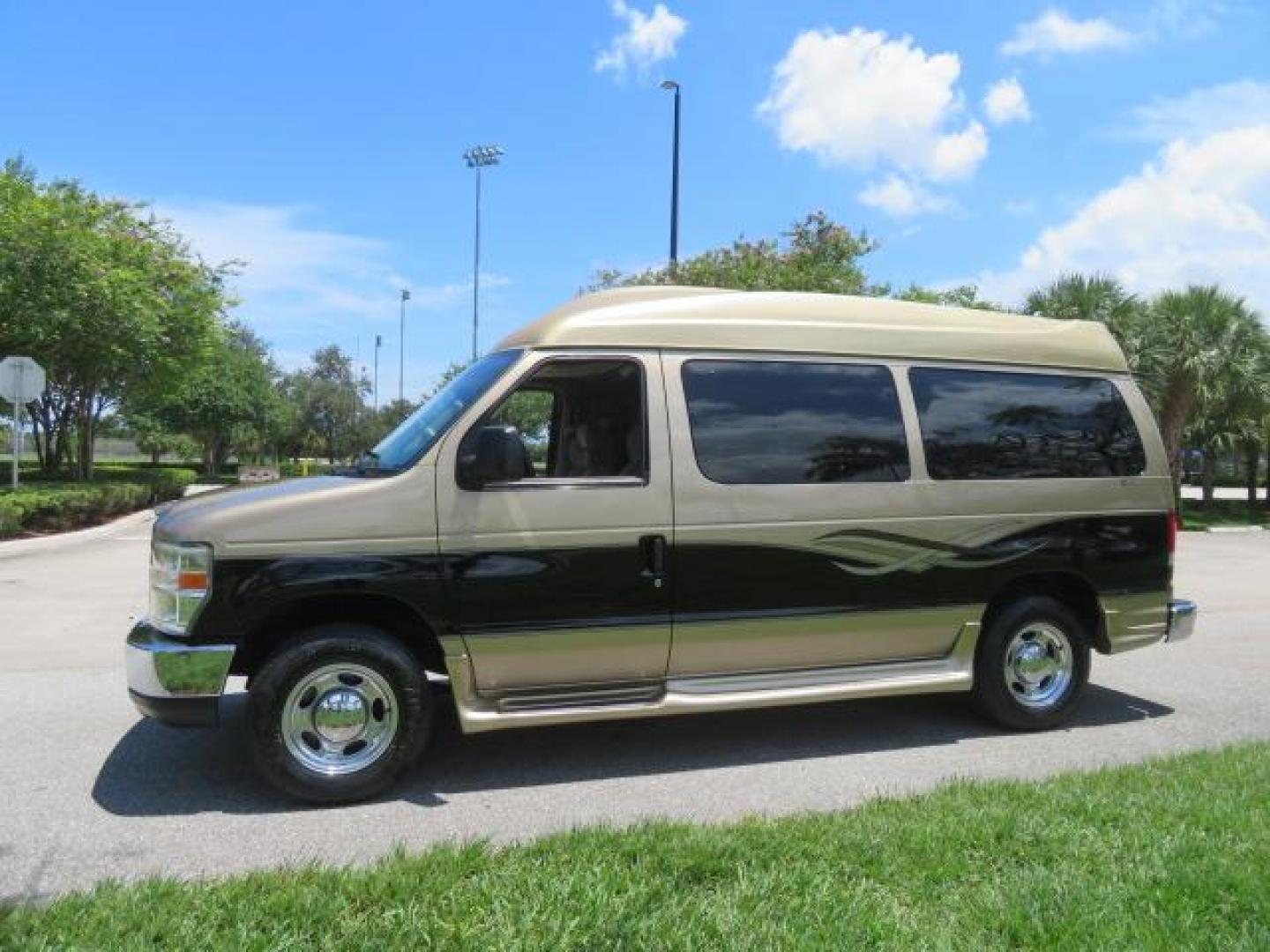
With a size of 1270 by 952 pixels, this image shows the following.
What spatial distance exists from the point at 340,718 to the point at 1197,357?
26298 millimetres

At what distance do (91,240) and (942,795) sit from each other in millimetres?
21693

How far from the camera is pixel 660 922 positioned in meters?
3.28

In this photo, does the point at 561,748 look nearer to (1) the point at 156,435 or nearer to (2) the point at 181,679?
(2) the point at 181,679

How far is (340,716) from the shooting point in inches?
190

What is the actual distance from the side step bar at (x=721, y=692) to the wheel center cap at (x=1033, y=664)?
0.37 m

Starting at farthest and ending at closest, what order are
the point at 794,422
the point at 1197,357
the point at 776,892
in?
1. the point at 1197,357
2. the point at 794,422
3. the point at 776,892

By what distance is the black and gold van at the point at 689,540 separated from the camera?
4.77 meters

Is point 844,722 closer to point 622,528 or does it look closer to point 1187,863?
point 622,528

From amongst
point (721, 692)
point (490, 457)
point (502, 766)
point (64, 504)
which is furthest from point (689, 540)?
point (64, 504)

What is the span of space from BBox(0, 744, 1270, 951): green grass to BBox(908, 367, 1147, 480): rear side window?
2.24 meters

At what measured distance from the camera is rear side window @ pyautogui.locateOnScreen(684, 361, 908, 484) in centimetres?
541

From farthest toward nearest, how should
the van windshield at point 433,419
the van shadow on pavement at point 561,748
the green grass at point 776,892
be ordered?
1. the van windshield at point 433,419
2. the van shadow on pavement at point 561,748
3. the green grass at point 776,892

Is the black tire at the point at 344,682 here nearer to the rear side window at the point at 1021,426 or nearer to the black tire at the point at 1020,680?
the rear side window at the point at 1021,426

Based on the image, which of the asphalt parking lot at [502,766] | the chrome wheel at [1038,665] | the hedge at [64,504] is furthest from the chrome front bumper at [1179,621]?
the hedge at [64,504]
